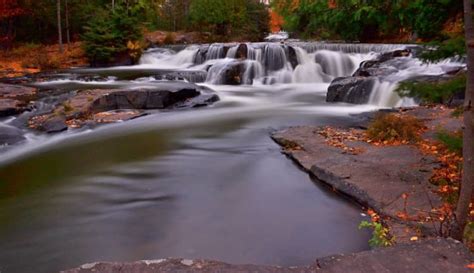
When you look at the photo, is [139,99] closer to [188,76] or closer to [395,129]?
[188,76]

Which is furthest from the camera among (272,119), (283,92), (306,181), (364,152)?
(283,92)

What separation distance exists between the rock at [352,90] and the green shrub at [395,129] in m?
5.06

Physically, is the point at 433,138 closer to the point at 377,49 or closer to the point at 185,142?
the point at 185,142

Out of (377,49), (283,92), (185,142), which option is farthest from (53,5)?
(185,142)

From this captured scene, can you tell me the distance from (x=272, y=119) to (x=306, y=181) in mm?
5290

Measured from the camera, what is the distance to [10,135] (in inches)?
382

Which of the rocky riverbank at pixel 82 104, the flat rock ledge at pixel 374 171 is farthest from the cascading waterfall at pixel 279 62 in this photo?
the flat rock ledge at pixel 374 171

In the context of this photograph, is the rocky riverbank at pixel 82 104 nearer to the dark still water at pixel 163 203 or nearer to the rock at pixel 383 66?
the dark still water at pixel 163 203

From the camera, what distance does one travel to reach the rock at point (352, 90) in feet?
44.8

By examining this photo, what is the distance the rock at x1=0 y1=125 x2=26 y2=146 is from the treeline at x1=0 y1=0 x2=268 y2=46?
54.7ft

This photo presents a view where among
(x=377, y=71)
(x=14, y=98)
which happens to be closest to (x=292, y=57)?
(x=377, y=71)

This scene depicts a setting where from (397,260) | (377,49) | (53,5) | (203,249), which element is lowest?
(203,249)


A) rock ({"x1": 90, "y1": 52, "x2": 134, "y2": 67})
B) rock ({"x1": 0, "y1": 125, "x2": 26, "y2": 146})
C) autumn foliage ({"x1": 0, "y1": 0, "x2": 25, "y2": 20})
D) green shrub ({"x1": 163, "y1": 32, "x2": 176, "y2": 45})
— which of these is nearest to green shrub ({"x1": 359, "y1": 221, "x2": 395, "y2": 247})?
rock ({"x1": 0, "y1": 125, "x2": 26, "y2": 146})

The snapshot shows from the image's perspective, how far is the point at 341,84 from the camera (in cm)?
1421
